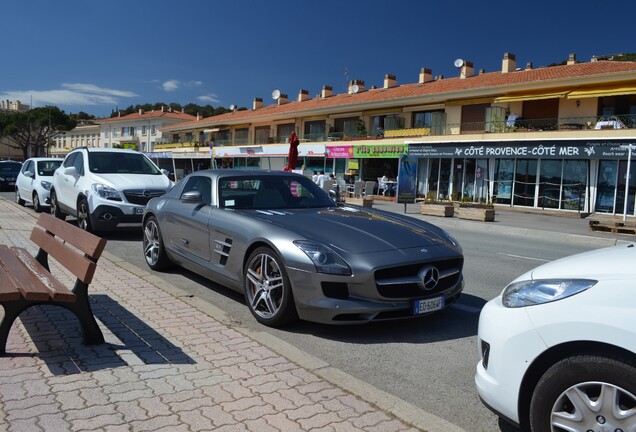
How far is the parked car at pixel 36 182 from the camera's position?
1416 centimetres

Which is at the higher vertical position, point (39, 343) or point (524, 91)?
point (524, 91)

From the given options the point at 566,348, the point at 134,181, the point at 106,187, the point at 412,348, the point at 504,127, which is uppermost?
the point at 504,127

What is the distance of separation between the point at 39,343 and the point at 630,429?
12.8 feet

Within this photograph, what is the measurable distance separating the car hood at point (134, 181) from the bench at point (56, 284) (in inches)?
216

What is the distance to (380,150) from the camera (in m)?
33.8

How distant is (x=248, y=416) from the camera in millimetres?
2930

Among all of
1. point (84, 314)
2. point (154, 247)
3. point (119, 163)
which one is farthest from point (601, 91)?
point (84, 314)

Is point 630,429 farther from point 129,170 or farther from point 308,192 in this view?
point 129,170

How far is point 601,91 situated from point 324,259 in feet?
85.3

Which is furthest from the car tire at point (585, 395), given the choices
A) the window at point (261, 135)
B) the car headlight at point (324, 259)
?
the window at point (261, 135)

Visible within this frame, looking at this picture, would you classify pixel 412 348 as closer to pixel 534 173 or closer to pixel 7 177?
pixel 534 173

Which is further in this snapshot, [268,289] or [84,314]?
[268,289]

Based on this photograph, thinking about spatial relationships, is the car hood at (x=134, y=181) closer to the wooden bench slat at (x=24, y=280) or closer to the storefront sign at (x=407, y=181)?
the wooden bench slat at (x=24, y=280)

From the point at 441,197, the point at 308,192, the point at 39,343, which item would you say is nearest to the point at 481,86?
the point at 441,197
